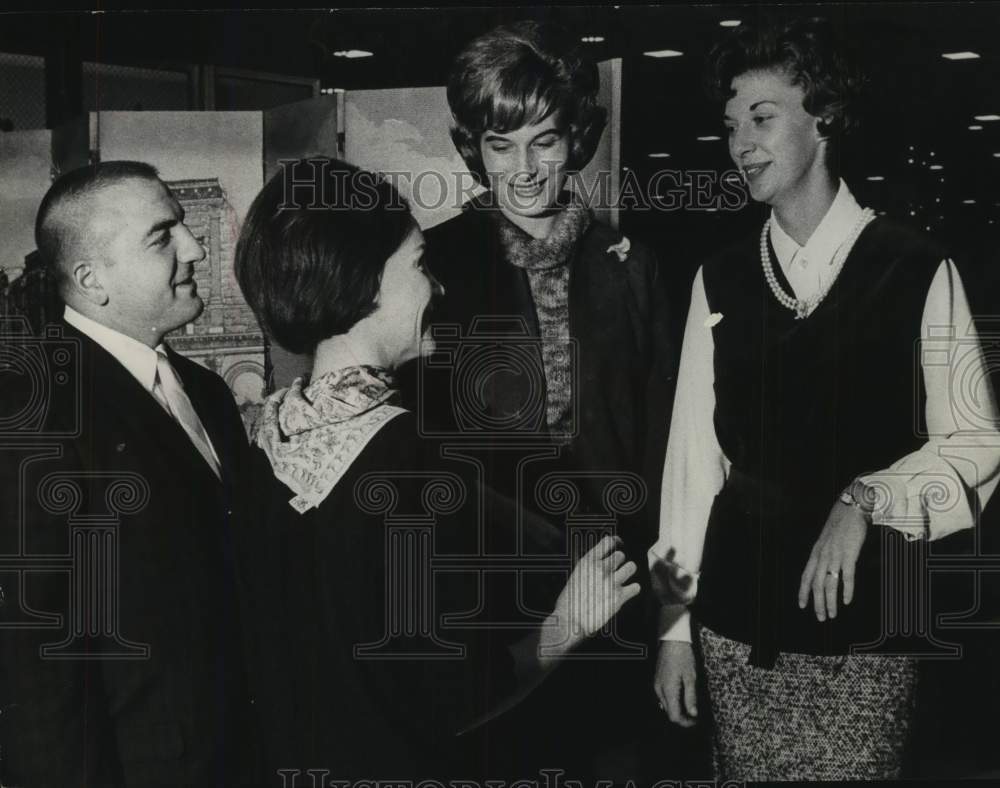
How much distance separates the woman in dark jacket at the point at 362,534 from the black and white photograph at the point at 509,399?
10mm

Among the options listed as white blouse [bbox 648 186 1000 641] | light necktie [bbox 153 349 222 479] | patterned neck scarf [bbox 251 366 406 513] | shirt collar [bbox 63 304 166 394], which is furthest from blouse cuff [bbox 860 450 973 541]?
shirt collar [bbox 63 304 166 394]

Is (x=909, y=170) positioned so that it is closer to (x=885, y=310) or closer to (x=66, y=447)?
(x=885, y=310)

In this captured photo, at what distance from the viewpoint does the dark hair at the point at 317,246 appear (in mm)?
3996

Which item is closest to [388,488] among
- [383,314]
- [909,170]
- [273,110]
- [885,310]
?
[383,314]

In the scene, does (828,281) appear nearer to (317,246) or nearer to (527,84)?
(527,84)

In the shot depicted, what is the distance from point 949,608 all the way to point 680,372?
3.47 ft

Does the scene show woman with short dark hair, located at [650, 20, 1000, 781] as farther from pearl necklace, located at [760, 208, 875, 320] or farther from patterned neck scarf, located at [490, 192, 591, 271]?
patterned neck scarf, located at [490, 192, 591, 271]

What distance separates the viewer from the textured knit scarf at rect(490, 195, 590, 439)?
13.2 ft

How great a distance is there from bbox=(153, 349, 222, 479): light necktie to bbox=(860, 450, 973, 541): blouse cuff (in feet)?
6.30

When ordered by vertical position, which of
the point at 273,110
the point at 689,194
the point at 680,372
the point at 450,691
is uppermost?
the point at 273,110

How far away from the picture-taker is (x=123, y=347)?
410 cm

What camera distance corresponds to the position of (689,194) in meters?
4.00

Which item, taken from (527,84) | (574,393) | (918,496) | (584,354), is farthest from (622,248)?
(918,496)

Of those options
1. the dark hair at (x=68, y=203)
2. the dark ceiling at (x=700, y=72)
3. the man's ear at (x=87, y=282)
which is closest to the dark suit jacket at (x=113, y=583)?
the man's ear at (x=87, y=282)
